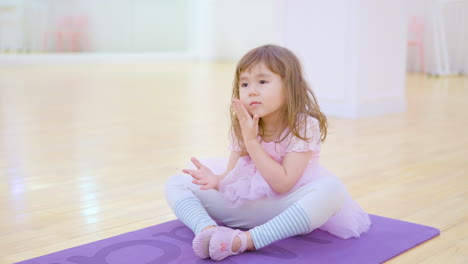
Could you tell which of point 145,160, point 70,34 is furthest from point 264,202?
point 70,34

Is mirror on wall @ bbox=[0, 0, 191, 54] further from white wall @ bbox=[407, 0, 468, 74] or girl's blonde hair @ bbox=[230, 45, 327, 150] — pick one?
girl's blonde hair @ bbox=[230, 45, 327, 150]

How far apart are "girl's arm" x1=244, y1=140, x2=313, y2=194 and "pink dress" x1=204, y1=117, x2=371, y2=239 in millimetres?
20

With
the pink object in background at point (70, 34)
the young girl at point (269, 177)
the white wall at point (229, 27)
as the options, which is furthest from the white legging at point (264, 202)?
the white wall at point (229, 27)

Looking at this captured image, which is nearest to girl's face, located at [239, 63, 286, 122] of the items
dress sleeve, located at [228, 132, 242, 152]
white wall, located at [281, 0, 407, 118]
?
dress sleeve, located at [228, 132, 242, 152]

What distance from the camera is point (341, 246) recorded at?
1.28 m

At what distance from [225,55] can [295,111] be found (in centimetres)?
805

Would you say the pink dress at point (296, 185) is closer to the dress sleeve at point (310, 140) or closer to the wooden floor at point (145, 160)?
the dress sleeve at point (310, 140)

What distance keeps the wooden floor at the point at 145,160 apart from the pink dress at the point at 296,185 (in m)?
0.16

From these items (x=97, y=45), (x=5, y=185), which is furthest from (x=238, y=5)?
(x=5, y=185)

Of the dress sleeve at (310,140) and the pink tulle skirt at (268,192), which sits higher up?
the dress sleeve at (310,140)

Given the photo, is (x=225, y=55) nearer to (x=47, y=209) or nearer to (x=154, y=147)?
(x=154, y=147)

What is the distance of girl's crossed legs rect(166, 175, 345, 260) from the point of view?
1234 mm

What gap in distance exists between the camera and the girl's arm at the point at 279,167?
1.29 meters

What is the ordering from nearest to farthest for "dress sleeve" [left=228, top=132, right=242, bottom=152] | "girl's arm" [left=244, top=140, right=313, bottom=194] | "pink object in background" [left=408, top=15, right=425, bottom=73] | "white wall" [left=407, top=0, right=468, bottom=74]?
1. "girl's arm" [left=244, top=140, right=313, bottom=194]
2. "dress sleeve" [left=228, top=132, right=242, bottom=152]
3. "white wall" [left=407, top=0, right=468, bottom=74]
4. "pink object in background" [left=408, top=15, right=425, bottom=73]
